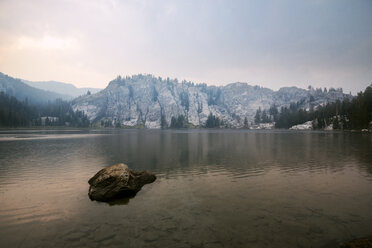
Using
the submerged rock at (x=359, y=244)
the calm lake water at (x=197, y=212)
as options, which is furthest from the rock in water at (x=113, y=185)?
the submerged rock at (x=359, y=244)

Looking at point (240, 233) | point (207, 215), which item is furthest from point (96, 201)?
point (240, 233)

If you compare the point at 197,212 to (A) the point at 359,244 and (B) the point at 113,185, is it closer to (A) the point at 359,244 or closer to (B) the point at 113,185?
(B) the point at 113,185

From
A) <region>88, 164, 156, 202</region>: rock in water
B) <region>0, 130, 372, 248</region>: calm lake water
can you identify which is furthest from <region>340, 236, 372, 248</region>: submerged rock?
<region>88, 164, 156, 202</region>: rock in water

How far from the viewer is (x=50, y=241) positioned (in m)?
11.7

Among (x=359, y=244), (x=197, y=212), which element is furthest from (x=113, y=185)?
(x=359, y=244)

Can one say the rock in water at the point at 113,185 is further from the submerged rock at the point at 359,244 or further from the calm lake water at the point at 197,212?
the submerged rock at the point at 359,244

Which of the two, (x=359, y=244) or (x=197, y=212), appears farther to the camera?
(x=197, y=212)

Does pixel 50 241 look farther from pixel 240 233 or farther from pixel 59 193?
pixel 240 233

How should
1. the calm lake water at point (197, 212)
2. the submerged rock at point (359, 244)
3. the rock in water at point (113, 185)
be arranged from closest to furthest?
the submerged rock at point (359, 244)
the calm lake water at point (197, 212)
the rock in water at point (113, 185)

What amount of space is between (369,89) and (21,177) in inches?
9401

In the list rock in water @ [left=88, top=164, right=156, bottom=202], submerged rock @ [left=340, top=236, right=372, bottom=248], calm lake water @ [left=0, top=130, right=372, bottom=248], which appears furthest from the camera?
rock in water @ [left=88, top=164, right=156, bottom=202]

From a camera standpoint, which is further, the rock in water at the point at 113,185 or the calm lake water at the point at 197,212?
the rock in water at the point at 113,185

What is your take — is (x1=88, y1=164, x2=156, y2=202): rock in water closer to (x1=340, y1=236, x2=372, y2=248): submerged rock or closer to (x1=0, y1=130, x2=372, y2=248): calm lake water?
(x1=0, y1=130, x2=372, y2=248): calm lake water

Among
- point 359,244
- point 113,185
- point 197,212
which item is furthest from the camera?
point 113,185
